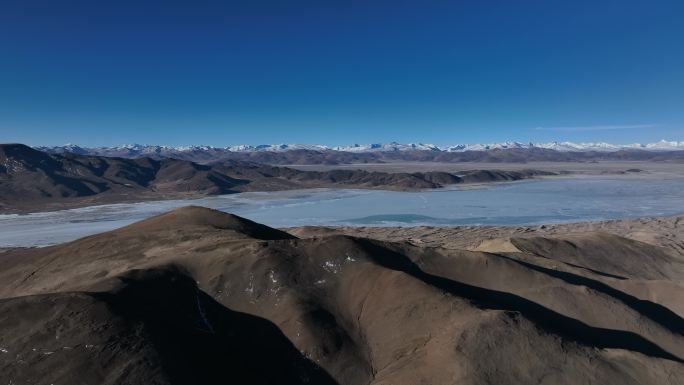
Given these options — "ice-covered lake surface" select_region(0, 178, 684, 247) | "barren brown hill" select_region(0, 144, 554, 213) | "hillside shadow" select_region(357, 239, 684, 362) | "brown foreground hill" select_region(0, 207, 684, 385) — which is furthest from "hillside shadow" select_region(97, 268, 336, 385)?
"barren brown hill" select_region(0, 144, 554, 213)

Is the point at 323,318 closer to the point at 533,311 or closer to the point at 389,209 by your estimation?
the point at 533,311

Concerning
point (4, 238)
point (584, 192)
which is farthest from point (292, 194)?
point (584, 192)

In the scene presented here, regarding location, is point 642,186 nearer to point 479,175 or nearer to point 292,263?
point 479,175

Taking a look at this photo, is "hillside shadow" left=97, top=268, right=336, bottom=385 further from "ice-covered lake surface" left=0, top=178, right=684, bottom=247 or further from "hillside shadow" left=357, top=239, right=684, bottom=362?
"ice-covered lake surface" left=0, top=178, right=684, bottom=247

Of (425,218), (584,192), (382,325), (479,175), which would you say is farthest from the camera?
(479,175)

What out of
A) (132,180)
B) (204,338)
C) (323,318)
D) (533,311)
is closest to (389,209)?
(533,311)

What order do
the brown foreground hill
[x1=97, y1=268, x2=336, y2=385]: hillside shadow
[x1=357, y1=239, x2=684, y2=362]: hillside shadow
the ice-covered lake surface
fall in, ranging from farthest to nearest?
the ice-covered lake surface, [x1=357, y1=239, x2=684, y2=362]: hillside shadow, [x1=97, y1=268, x2=336, y2=385]: hillside shadow, the brown foreground hill
